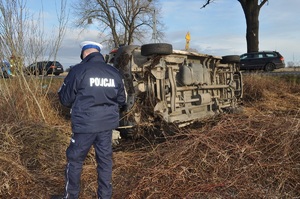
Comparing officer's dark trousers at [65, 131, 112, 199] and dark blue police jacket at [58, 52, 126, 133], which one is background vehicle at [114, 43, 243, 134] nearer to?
dark blue police jacket at [58, 52, 126, 133]

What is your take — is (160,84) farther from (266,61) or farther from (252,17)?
(266,61)

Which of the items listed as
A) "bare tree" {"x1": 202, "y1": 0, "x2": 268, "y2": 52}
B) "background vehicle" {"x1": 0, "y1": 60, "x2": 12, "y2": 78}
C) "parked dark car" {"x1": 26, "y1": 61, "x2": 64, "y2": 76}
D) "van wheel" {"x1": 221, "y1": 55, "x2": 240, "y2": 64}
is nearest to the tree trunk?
"bare tree" {"x1": 202, "y1": 0, "x2": 268, "y2": 52}

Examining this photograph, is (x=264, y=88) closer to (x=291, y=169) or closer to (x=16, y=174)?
(x=291, y=169)

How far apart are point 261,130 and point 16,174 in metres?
2.81

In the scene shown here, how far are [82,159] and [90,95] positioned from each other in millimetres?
607

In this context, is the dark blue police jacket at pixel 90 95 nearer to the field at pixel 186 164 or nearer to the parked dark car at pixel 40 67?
the field at pixel 186 164

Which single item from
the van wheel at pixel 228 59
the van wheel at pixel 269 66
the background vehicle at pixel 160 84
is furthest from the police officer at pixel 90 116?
the van wheel at pixel 269 66

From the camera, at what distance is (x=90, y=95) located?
2.90 metres

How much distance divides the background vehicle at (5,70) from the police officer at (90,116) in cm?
311

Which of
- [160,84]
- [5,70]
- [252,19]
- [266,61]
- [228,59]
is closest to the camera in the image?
[160,84]

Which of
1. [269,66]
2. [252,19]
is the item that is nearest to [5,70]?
[252,19]

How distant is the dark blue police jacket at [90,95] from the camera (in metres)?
2.89

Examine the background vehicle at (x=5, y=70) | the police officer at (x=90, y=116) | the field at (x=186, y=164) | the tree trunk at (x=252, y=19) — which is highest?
the tree trunk at (x=252, y=19)

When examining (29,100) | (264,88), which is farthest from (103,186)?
(264,88)
